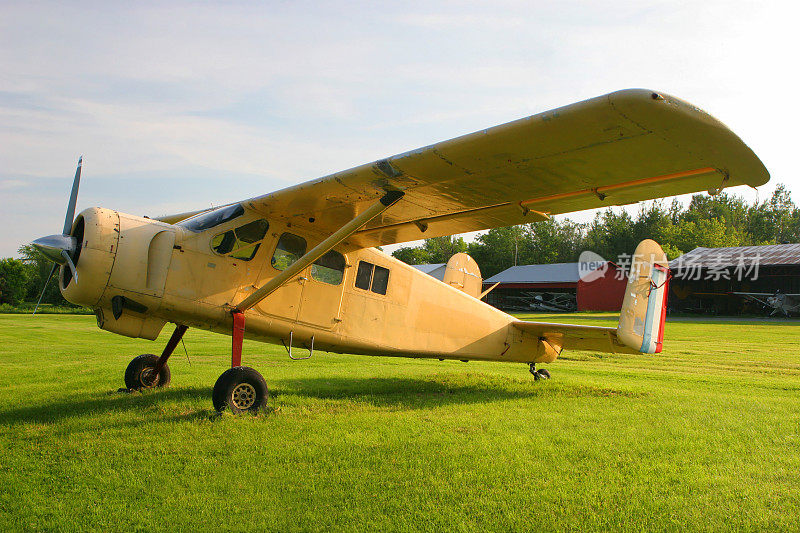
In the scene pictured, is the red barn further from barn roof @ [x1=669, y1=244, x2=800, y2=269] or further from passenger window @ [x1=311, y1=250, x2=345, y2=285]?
passenger window @ [x1=311, y1=250, x2=345, y2=285]

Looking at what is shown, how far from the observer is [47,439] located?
510 centimetres

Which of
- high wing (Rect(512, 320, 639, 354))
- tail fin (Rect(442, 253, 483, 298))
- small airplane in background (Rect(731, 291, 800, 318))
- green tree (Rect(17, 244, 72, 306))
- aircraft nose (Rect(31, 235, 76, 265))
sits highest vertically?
small airplane in background (Rect(731, 291, 800, 318))

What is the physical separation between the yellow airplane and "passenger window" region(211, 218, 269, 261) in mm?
17

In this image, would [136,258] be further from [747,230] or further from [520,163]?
[747,230]

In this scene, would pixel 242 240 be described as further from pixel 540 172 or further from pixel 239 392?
pixel 540 172

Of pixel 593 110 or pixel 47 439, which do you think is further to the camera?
pixel 47 439

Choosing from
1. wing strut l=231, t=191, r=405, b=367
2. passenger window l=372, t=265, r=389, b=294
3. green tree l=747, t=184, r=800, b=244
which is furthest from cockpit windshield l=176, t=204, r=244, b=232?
green tree l=747, t=184, r=800, b=244

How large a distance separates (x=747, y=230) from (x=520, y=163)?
10305 cm

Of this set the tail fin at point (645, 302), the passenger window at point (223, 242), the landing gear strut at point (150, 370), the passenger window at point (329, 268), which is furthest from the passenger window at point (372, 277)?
the tail fin at point (645, 302)

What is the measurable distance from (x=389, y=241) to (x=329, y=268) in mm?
1188

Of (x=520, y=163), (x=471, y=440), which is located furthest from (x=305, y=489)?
(x=520, y=163)

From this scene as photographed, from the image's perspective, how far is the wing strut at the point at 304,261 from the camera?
622cm

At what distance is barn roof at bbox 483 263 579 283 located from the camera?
5681 cm

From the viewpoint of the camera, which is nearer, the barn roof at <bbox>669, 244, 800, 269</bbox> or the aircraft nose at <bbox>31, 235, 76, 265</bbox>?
the aircraft nose at <bbox>31, 235, 76, 265</bbox>
